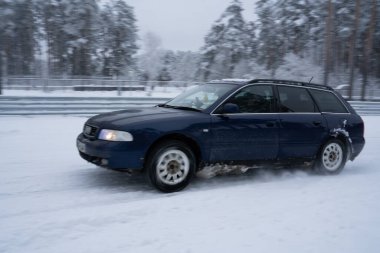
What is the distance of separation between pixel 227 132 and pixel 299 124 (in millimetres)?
1434

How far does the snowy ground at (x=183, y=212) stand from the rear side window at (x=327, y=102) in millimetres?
1211

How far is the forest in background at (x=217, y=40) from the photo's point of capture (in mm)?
44250

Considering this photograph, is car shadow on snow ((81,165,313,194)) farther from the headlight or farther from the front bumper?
the headlight

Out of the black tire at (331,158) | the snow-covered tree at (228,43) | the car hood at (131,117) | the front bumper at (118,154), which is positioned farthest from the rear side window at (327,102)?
the snow-covered tree at (228,43)

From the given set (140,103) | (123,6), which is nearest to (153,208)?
(140,103)

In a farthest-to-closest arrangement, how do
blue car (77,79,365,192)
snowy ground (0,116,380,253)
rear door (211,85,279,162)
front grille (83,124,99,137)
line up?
rear door (211,85,279,162)
front grille (83,124,99,137)
blue car (77,79,365,192)
snowy ground (0,116,380,253)

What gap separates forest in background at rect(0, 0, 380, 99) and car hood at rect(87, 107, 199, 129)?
38.5 meters

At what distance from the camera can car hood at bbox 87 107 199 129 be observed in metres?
5.31

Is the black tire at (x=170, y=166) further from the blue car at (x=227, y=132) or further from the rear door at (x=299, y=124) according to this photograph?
the rear door at (x=299, y=124)

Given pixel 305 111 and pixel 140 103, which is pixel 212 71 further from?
pixel 305 111

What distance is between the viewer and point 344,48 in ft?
188

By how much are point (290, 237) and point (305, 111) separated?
3085mm

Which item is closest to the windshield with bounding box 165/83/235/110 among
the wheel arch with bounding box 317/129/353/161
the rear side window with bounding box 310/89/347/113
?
the rear side window with bounding box 310/89/347/113

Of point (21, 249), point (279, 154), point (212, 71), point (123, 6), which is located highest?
point (123, 6)
